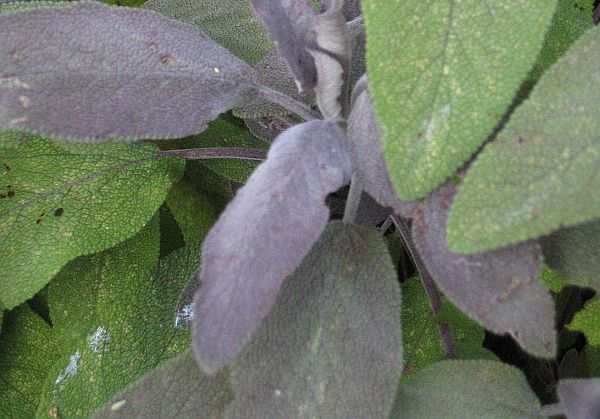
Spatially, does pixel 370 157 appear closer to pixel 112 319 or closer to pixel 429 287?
pixel 429 287

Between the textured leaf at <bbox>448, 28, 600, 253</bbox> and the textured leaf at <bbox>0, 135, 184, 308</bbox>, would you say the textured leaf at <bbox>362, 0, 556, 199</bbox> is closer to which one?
the textured leaf at <bbox>448, 28, 600, 253</bbox>

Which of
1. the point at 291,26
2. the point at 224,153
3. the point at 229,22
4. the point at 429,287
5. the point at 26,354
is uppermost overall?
the point at 291,26

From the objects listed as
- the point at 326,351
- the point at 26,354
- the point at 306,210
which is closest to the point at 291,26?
the point at 306,210

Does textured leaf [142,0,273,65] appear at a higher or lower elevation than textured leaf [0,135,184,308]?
higher

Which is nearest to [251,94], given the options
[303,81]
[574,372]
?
[303,81]

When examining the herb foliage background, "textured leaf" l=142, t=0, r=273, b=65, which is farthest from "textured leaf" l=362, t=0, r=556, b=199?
"textured leaf" l=142, t=0, r=273, b=65

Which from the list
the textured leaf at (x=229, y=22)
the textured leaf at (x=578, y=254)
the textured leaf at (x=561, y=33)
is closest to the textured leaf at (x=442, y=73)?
the textured leaf at (x=578, y=254)

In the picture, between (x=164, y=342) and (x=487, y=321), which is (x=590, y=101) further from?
(x=164, y=342)

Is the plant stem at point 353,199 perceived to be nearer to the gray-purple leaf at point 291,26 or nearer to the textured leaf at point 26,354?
the gray-purple leaf at point 291,26
